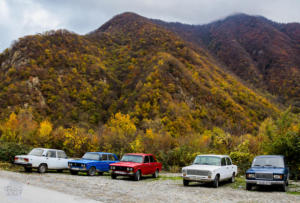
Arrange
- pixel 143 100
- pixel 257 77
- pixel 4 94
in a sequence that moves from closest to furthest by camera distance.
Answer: pixel 4 94 → pixel 143 100 → pixel 257 77

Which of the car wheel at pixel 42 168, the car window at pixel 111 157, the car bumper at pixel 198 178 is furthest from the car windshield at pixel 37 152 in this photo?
the car bumper at pixel 198 178

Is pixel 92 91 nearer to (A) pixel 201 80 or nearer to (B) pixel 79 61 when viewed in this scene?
(B) pixel 79 61

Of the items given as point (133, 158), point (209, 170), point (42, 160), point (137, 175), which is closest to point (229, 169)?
point (209, 170)

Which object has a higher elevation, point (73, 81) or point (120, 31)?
point (120, 31)

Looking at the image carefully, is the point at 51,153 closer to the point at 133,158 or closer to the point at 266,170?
the point at 133,158

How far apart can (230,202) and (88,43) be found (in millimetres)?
96829

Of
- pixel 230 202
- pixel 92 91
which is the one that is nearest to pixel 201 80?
pixel 92 91

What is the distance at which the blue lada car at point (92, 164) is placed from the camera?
18.0 metres

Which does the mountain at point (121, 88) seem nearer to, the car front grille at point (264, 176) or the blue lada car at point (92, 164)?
the blue lada car at point (92, 164)

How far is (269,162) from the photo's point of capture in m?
14.3

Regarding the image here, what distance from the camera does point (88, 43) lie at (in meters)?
101

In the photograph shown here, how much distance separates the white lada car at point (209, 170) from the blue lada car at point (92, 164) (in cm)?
656

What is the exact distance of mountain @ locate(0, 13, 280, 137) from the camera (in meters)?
67.1

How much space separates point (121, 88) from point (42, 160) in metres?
68.3
